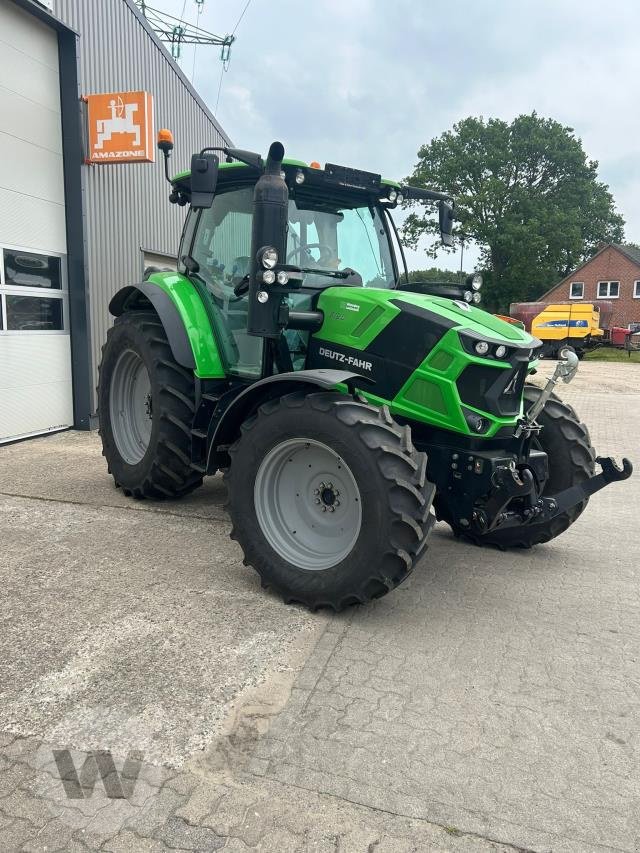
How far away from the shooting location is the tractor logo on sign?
8.19 m

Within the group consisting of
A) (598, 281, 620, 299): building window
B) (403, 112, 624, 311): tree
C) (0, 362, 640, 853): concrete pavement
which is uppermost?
(403, 112, 624, 311): tree

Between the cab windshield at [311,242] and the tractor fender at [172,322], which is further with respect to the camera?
the tractor fender at [172,322]

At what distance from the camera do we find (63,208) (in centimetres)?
856

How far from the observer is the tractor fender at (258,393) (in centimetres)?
371

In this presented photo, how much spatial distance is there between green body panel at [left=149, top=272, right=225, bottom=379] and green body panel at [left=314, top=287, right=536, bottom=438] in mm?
1026

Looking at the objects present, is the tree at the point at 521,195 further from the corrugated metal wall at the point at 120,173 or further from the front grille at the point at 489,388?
the front grille at the point at 489,388

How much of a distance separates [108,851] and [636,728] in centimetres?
204

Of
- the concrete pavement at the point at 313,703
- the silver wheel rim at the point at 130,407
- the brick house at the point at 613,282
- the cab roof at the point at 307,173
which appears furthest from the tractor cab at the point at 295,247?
the brick house at the point at 613,282

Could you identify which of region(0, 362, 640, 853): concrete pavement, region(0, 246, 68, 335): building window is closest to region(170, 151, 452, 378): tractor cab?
region(0, 362, 640, 853): concrete pavement

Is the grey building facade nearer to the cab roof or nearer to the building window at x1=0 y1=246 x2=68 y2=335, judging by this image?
the building window at x1=0 y1=246 x2=68 y2=335

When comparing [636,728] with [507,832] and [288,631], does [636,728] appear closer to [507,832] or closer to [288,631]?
[507,832]

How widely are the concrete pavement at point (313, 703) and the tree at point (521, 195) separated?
146 ft

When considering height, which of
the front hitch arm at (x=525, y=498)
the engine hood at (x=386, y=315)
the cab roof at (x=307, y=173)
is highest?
the cab roof at (x=307, y=173)

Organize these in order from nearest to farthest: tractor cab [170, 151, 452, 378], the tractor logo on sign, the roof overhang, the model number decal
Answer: the model number decal, tractor cab [170, 151, 452, 378], the roof overhang, the tractor logo on sign
